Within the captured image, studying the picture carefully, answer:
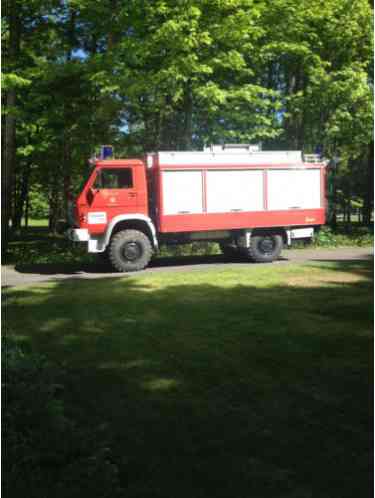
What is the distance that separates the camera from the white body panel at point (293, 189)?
51.5 feet

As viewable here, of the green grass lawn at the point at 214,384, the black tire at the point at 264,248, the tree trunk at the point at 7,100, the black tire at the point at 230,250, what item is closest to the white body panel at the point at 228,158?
the black tire at the point at 264,248

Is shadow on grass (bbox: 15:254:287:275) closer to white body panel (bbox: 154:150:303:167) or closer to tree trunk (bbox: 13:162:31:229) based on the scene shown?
white body panel (bbox: 154:150:303:167)

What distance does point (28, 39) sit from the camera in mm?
18969

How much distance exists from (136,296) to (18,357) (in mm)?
4988

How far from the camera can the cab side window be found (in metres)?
14.2

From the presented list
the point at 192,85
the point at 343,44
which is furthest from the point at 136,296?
the point at 343,44

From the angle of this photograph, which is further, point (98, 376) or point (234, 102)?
point (234, 102)

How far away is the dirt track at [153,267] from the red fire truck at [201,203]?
57cm

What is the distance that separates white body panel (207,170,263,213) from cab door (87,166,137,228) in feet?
7.21

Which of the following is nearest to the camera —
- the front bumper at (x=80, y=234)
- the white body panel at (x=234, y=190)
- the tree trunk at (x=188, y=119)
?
the front bumper at (x=80, y=234)

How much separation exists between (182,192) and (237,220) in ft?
5.78

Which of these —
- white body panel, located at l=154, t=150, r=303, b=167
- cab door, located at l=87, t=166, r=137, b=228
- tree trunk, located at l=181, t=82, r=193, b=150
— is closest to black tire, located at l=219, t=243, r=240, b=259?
white body panel, located at l=154, t=150, r=303, b=167

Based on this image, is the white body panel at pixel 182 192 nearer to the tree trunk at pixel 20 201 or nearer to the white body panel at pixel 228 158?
the white body panel at pixel 228 158

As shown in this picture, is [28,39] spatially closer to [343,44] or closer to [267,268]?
[267,268]
